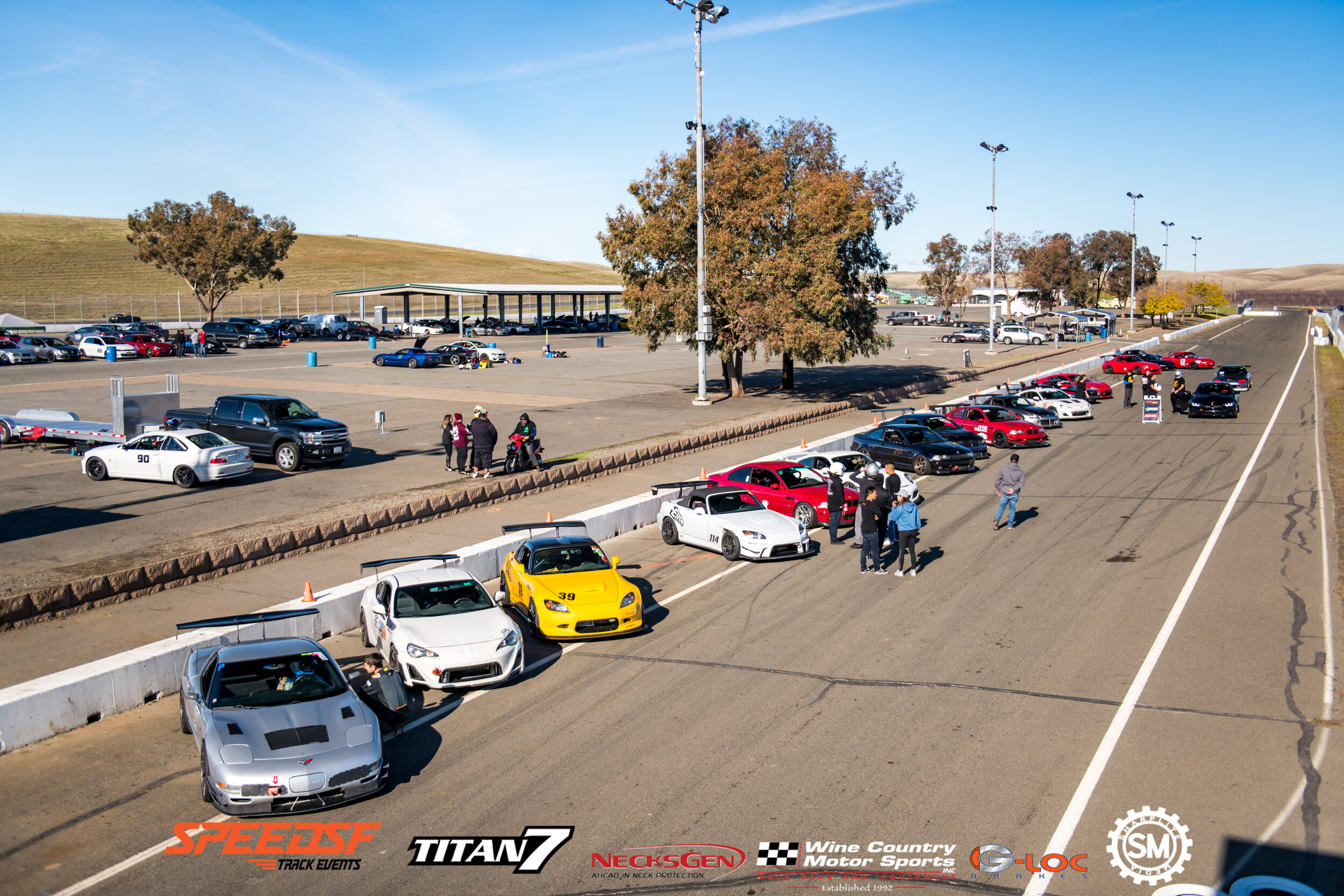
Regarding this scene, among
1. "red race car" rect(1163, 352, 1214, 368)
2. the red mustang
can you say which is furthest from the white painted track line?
"red race car" rect(1163, 352, 1214, 368)

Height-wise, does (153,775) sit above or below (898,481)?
below

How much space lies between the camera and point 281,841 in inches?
300

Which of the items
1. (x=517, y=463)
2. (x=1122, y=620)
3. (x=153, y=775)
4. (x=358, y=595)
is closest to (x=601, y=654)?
(x=358, y=595)

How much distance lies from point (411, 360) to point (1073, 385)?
116 feet

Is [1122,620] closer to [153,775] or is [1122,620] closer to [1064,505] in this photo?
[1064,505]

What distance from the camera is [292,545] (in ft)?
53.9

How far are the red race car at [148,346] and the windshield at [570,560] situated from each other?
182 feet

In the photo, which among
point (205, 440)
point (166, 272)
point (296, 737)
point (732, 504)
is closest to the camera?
point (296, 737)

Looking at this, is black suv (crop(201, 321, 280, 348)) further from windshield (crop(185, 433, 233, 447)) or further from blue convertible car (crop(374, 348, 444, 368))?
windshield (crop(185, 433, 233, 447))

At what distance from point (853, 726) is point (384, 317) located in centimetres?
9511

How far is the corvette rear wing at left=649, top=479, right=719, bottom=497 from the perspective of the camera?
62.1 feet

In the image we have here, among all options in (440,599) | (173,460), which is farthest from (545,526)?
(173,460)

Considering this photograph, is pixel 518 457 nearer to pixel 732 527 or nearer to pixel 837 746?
pixel 732 527

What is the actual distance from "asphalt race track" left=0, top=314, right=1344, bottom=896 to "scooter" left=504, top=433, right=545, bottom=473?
8241mm
